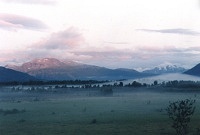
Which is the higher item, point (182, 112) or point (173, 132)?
point (182, 112)

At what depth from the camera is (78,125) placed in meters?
44.6

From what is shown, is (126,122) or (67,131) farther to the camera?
(126,122)

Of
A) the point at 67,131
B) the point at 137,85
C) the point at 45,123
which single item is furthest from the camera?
the point at 137,85

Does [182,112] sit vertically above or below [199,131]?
above

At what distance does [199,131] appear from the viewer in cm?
3675

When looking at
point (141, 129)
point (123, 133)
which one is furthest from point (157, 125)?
point (123, 133)

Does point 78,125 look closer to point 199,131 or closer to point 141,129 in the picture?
point 141,129

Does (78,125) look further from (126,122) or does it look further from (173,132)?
(173,132)

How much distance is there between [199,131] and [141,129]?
6575mm

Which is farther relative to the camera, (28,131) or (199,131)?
(28,131)

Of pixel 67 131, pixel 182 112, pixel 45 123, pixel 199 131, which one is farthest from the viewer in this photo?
pixel 45 123

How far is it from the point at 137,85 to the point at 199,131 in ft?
447

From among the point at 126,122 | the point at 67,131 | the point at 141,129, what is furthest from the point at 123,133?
the point at 126,122

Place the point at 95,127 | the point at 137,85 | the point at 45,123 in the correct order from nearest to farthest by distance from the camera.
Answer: the point at 95,127 → the point at 45,123 → the point at 137,85
